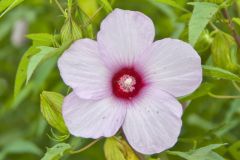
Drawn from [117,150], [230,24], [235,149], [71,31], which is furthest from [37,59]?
[235,149]

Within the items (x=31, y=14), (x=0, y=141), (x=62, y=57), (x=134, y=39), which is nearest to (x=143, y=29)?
(x=134, y=39)

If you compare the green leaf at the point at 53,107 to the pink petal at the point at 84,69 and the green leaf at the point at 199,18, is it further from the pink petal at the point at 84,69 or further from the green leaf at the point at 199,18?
the green leaf at the point at 199,18

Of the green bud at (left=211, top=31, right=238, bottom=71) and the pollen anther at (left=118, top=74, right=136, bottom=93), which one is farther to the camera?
the green bud at (left=211, top=31, right=238, bottom=71)

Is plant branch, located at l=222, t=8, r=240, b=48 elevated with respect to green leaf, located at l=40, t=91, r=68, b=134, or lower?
lower

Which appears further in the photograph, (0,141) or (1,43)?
(1,43)

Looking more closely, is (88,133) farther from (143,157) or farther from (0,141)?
(0,141)

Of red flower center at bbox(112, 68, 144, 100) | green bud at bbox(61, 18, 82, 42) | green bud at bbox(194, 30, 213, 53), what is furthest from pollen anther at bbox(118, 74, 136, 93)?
green bud at bbox(194, 30, 213, 53)

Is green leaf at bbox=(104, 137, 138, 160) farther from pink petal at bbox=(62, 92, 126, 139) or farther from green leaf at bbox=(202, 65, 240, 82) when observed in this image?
green leaf at bbox=(202, 65, 240, 82)

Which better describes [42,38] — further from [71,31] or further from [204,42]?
[204,42]
